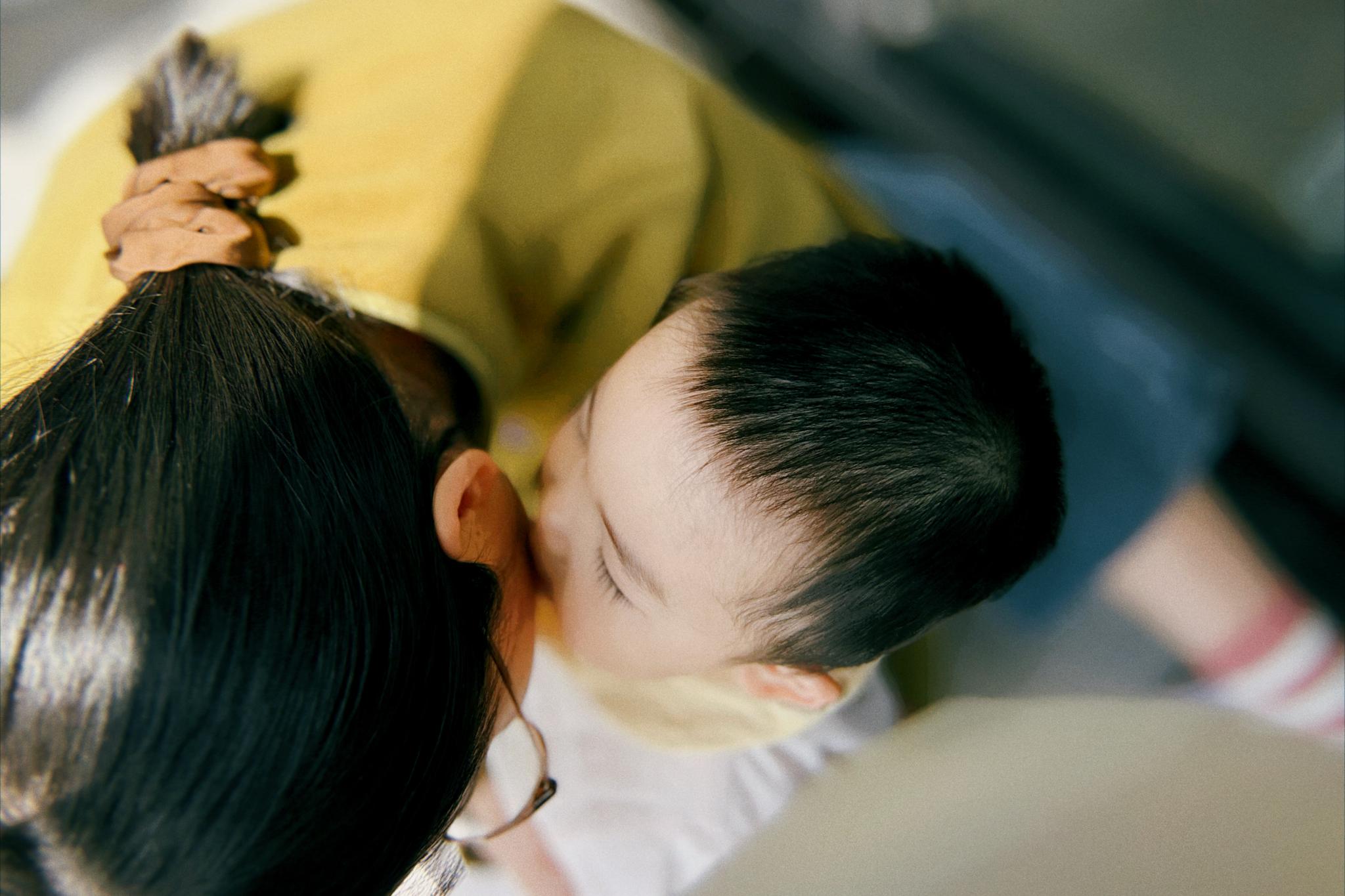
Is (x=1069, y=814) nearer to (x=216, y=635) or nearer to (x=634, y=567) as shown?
(x=634, y=567)

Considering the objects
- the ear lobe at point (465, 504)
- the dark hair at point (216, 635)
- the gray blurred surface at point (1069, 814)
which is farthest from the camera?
the gray blurred surface at point (1069, 814)

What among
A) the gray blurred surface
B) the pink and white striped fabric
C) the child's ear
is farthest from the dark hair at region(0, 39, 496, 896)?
the pink and white striped fabric

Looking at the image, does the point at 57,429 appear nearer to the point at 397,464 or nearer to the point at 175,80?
the point at 397,464

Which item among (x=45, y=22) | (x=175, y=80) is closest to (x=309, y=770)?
(x=175, y=80)

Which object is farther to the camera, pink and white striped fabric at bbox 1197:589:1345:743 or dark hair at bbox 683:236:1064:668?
pink and white striped fabric at bbox 1197:589:1345:743

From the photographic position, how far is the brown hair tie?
0.49 m

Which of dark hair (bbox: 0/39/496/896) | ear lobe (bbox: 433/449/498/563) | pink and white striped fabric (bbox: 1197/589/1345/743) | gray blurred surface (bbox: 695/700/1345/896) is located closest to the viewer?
dark hair (bbox: 0/39/496/896)

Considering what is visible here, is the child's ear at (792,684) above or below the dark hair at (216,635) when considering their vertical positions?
below

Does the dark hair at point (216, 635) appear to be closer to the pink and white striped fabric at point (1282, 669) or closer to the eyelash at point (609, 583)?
the eyelash at point (609, 583)

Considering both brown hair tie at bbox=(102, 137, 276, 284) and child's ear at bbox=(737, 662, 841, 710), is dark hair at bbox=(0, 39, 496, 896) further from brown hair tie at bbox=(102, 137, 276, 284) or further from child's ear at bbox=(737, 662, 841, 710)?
child's ear at bbox=(737, 662, 841, 710)

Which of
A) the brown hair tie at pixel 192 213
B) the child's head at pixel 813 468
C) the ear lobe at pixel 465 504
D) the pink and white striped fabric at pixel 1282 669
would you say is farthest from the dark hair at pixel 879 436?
the pink and white striped fabric at pixel 1282 669

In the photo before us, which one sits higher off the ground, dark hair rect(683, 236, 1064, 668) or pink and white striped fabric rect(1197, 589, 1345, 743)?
dark hair rect(683, 236, 1064, 668)

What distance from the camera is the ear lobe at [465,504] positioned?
448 mm

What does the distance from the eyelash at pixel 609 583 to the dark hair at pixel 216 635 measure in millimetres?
105
